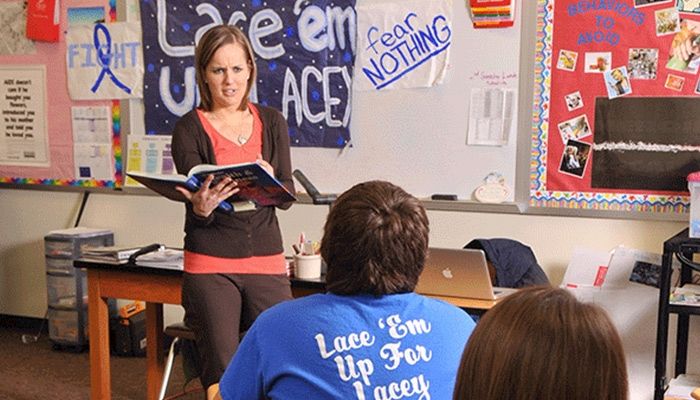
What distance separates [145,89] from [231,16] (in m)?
0.64

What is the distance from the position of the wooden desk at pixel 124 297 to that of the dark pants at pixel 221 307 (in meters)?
0.72

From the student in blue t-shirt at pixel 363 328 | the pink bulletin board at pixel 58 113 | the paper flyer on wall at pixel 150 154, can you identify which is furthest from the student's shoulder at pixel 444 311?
the pink bulletin board at pixel 58 113

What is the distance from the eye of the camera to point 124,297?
338 cm

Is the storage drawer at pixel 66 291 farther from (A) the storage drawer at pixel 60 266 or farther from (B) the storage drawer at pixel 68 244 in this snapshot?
(B) the storage drawer at pixel 68 244

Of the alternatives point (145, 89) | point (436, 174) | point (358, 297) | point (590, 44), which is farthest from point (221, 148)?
point (145, 89)

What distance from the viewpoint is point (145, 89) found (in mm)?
4422

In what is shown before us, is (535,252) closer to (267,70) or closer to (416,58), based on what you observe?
(416,58)

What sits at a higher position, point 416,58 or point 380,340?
point 416,58

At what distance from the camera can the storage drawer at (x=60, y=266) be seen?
4516 mm

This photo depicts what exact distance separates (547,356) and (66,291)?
4135 millimetres

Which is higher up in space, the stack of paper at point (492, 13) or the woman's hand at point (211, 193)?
the stack of paper at point (492, 13)

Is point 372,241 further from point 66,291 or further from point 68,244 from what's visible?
point 66,291

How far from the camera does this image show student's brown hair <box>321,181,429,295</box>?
1501 mm

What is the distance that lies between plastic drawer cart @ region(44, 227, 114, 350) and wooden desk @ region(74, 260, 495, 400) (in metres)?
1.10
